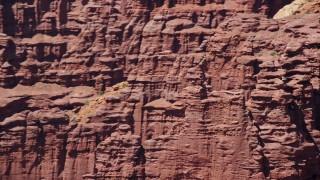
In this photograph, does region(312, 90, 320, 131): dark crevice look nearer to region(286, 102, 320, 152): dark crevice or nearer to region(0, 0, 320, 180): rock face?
region(0, 0, 320, 180): rock face

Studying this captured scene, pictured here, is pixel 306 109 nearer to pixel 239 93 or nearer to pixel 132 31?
pixel 239 93

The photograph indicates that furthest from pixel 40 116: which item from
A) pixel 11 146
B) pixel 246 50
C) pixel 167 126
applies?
pixel 246 50

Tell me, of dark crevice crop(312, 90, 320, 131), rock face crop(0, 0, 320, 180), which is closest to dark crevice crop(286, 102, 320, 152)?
rock face crop(0, 0, 320, 180)

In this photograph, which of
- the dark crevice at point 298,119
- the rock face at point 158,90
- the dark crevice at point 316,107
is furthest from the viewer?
the dark crevice at point 316,107

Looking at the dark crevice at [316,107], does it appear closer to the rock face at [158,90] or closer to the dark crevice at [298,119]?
the rock face at [158,90]

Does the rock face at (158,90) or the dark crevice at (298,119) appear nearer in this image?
the dark crevice at (298,119)

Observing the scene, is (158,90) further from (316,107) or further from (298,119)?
(298,119)

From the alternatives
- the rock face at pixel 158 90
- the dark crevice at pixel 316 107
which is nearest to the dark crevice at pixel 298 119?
the rock face at pixel 158 90

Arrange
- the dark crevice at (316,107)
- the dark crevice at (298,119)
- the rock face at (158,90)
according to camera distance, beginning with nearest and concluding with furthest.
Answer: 1. the dark crevice at (298,119)
2. the rock face at (158,90)
3. the dark crevice at (316,107)

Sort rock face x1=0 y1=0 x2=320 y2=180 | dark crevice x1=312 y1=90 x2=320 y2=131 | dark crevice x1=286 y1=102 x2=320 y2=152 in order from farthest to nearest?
1. dark crevice x1=312 y1=90 x2=320 y2=131
2. rock face x1=0 y1=0 x2=320 y2=180
3. dark crevice x1=286 y1=102 x2=320 y2=152
